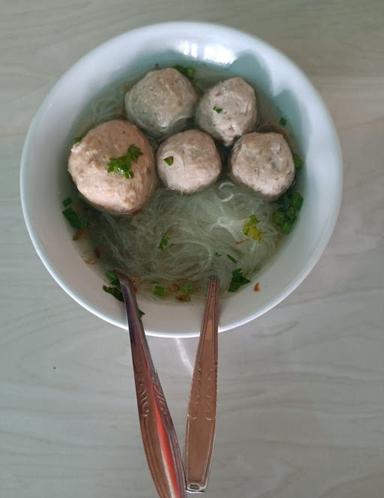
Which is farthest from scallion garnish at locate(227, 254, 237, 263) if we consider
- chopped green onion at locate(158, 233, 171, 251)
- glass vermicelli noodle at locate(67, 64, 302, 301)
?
chopped green onion at locate(158, 233, 171, 251)

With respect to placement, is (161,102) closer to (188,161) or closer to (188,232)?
(188,161)

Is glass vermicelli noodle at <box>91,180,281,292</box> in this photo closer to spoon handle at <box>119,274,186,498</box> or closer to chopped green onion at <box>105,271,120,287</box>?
chopped green onion at <box>105,271,120,287</box>

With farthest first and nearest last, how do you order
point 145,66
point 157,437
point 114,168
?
point 145,66 → point 114,168 → point 157,437

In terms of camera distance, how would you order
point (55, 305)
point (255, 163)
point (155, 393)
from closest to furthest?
point (155, 393), point (255, 163), point (55, 305)

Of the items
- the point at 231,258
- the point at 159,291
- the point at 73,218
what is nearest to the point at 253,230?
the point at 231,258

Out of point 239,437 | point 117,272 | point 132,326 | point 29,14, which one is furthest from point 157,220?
point 29,14

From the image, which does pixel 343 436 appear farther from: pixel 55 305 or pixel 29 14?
pixel 29 14

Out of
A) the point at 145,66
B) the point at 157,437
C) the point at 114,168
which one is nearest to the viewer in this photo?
the point at 157,437

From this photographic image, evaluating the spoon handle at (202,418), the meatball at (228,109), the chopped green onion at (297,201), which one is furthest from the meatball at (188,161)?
the spoon handle at (202,418)
